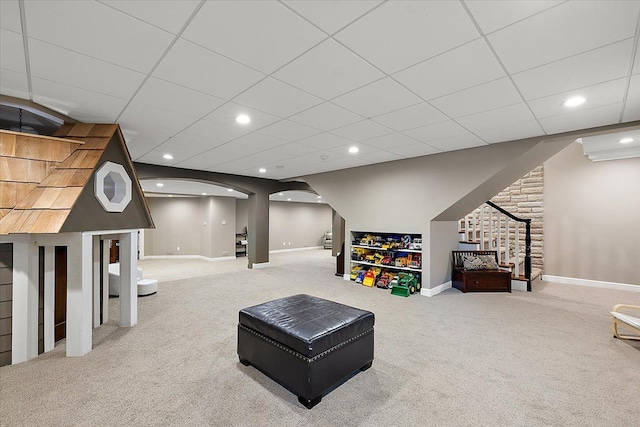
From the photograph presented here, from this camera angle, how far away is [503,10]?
1.61m

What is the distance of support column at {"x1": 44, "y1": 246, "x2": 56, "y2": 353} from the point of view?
2973 millimetres

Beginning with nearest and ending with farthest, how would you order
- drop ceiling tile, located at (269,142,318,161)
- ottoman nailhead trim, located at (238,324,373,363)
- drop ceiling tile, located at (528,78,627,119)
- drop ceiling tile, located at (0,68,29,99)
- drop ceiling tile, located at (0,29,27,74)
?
drop ceiling tile, located at (0,29,27,74)
ottoman nailhead trim, located at (238,324,373,363)
drop ceiling tile, located at (0,68,29,99)
drop ceiling tile, located at (528,78,627,119)
drop ceiling tile, located at (269,142,318,161)

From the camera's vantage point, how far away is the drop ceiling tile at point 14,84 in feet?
7.52

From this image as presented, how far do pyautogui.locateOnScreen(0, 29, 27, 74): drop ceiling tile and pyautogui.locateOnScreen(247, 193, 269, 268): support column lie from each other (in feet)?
19.3

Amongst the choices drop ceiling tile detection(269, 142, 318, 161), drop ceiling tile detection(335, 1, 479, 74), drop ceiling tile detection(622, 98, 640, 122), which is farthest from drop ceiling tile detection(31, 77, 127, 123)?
drop ceiling tile detection(622, 98, 640, 122)

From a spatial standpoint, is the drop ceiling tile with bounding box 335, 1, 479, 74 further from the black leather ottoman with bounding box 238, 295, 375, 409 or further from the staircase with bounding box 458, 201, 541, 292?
the staircase with bounding box 458, 201, 541, 292

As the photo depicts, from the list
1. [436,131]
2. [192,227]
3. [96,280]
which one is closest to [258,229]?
[192,227]

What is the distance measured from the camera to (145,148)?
4.77 meters

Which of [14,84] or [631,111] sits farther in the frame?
[631,111]

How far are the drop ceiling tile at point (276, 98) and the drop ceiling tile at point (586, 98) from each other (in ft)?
7.43

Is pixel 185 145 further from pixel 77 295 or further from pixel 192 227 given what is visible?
pixel 192 227

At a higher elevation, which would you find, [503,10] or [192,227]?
[503,10]

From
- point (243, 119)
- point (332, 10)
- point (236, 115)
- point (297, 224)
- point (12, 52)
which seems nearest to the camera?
point (332, 10)

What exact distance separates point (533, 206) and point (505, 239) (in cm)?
141
